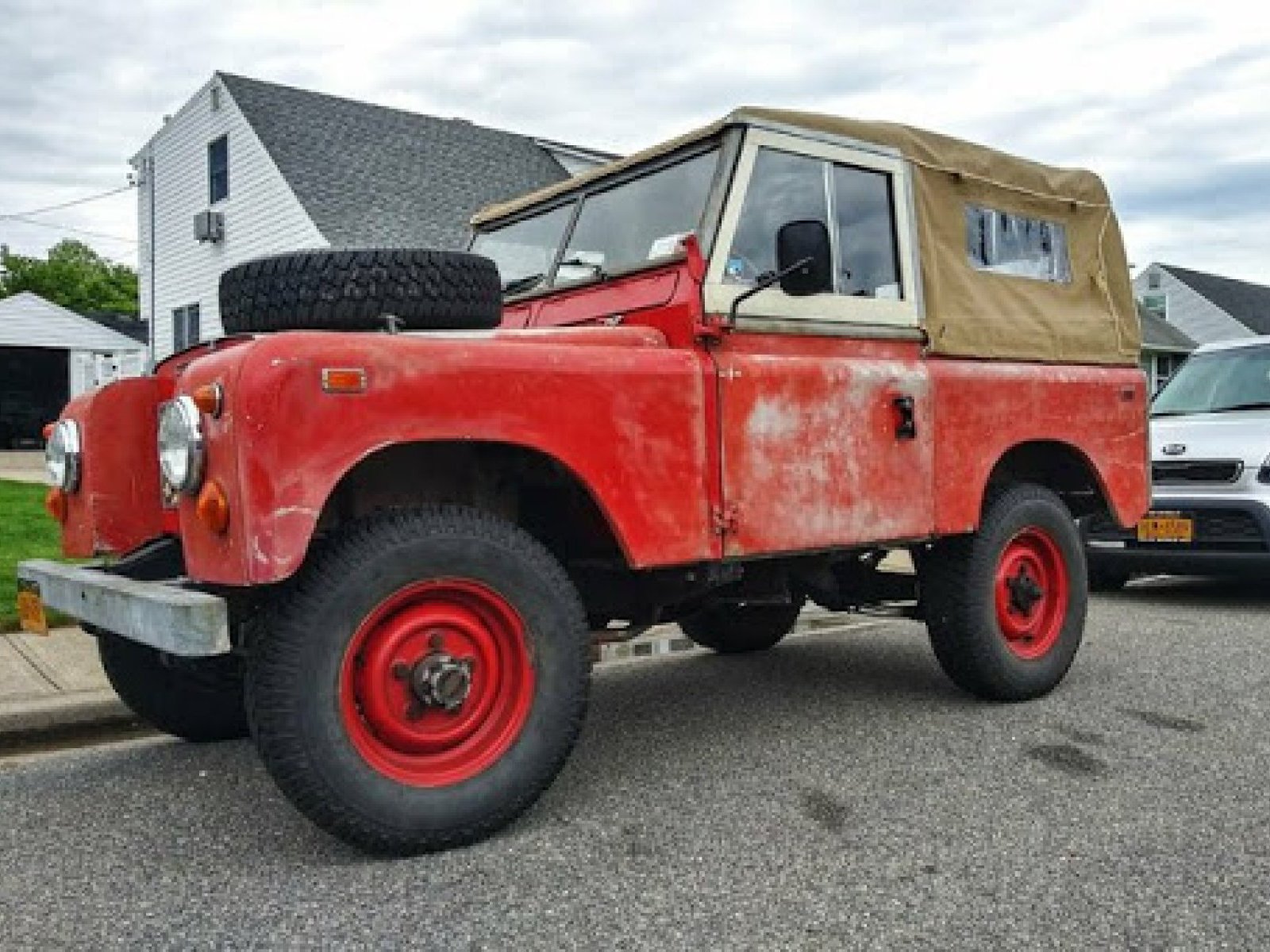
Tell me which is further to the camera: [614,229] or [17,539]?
[17,539]

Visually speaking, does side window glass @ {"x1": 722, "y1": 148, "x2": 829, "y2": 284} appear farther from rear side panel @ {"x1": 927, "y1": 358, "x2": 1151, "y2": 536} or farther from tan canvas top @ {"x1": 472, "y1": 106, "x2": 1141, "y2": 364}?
rear side panel @ {"x1": 927, "y1": 358, "x2": 1151, "y2": 536}

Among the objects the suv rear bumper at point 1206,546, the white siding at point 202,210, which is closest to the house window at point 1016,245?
the suv rear bumper at point 1206,546

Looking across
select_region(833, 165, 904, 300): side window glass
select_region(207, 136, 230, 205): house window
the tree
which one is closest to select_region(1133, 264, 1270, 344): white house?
select_region(207, 136, 230, 205): house window

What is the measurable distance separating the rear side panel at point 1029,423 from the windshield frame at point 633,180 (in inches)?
44.8

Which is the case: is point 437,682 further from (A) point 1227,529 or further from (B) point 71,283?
(B) point 71,283

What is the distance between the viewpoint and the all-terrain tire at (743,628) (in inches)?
227

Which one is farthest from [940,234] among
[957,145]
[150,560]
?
[150,560]

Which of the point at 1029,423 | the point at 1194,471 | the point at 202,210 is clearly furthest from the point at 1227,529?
the point at 202,210

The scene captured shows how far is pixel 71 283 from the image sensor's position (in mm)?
61281

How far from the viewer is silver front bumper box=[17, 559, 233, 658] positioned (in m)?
2.88

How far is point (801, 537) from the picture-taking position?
13.0 ft

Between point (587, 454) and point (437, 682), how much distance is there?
80 centimetres

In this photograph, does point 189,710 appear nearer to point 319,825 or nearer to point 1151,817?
point 319,825

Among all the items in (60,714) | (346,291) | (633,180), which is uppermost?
(633,180)
